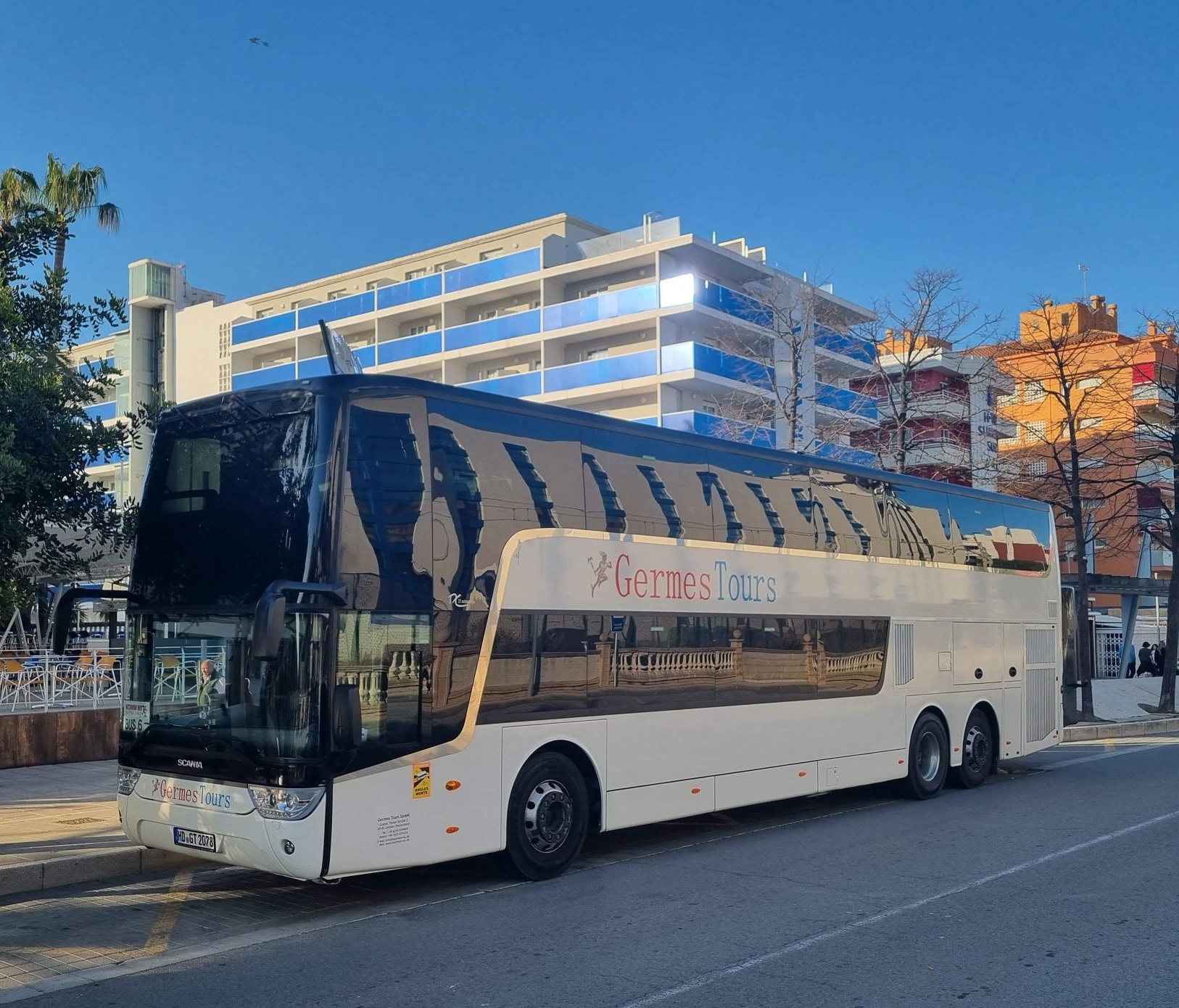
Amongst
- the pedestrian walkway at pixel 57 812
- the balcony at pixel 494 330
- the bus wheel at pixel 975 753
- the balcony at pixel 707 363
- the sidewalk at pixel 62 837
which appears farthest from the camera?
the balcony at pixel 494 330

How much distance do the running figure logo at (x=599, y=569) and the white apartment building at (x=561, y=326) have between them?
2365 cm

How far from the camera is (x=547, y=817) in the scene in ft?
31.6

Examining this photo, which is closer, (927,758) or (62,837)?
(62,837)

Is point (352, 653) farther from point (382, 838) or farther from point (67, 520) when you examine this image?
point (67, 520)

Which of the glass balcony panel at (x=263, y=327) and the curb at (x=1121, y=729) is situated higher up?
the glass balcony panel at (x=263, y=327)

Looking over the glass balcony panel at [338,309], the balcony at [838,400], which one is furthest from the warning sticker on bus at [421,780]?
the glass balcony panel at [338,309]

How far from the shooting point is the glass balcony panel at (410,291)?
56094mm

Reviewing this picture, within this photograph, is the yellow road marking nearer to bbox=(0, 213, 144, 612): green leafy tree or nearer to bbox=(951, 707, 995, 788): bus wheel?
bbox=(0, 213, 144, 612): green leafy tree

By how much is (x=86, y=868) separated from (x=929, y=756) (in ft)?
32.4

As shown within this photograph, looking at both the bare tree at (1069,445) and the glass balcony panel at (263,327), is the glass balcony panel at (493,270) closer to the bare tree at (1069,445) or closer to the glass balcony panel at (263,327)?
the glass balcony panel at (263,327)

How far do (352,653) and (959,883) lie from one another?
16.3ft

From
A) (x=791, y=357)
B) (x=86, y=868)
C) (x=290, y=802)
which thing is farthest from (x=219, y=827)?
(x=791, y=357)

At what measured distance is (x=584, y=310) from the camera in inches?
1955

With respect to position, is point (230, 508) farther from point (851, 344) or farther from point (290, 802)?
point (851, 344)
